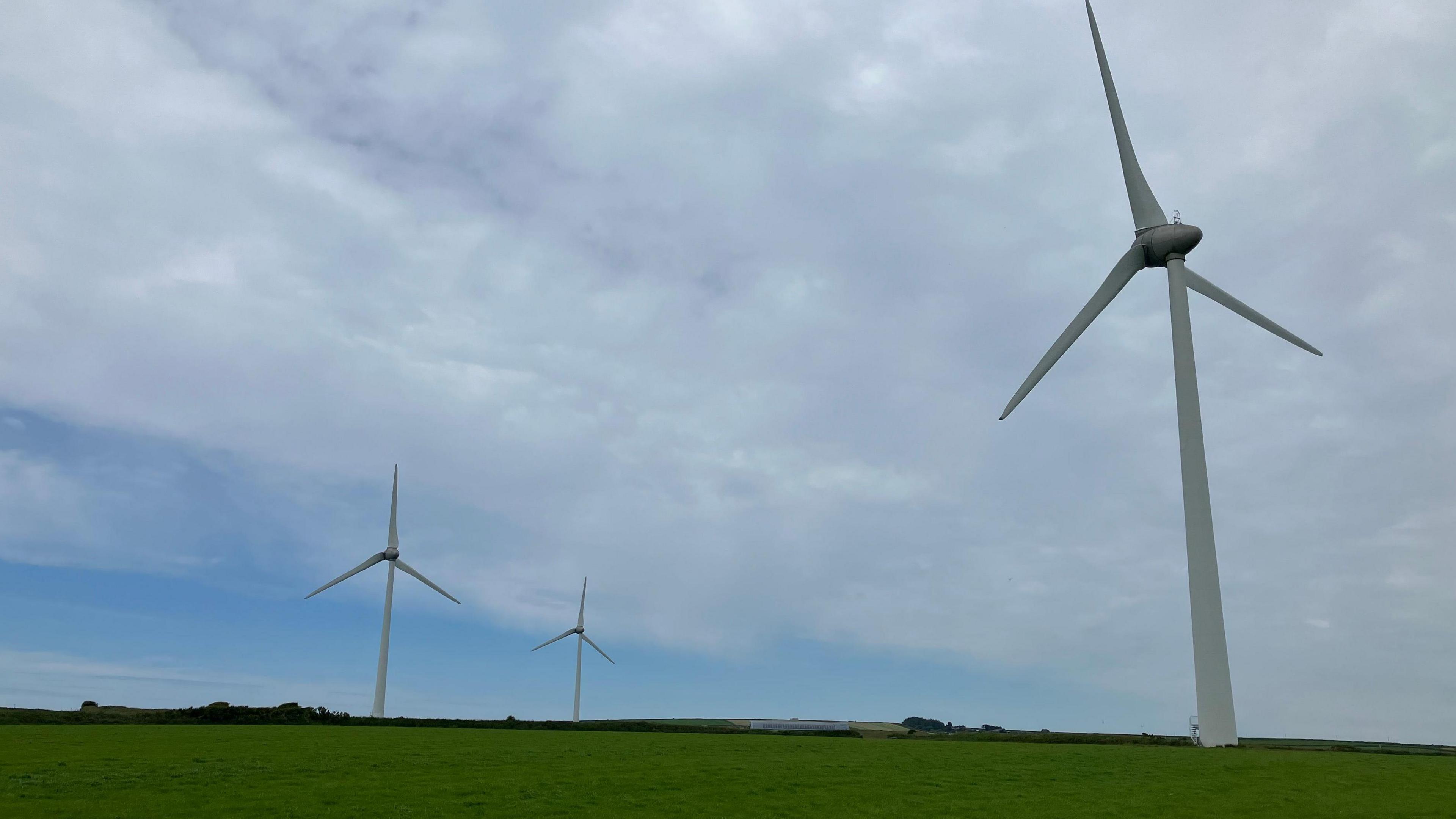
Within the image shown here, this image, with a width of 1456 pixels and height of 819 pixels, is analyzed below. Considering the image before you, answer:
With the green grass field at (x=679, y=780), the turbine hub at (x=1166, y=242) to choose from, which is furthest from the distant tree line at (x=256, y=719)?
the turbine hub at (x=1166, y=242)

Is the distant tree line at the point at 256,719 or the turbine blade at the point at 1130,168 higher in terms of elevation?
the turbine blade at the point at 1130,168

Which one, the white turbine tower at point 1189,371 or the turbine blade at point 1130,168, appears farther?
the turbine blade at point 1130,168

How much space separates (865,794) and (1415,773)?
84.5 feet

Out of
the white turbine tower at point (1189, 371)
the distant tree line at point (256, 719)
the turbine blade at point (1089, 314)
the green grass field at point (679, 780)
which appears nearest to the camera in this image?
the green grass field at point (679, 780)

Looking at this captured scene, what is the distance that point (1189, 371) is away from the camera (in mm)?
60438

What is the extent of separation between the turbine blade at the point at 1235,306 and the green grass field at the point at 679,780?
28.1 meters

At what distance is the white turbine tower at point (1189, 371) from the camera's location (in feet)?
177

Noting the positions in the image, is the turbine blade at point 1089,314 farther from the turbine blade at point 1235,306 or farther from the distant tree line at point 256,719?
the distant tree line at point 256,719

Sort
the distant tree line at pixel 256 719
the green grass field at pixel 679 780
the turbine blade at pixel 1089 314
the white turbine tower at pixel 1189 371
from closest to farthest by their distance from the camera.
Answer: the green grass field at pixel 679 780 → the white turbine tower at pixel 1189 371 → the turbine blade at pixel 1089 314 → the distant tree line at pixel 256 719

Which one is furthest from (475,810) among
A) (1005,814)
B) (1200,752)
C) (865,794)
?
(1200,752)

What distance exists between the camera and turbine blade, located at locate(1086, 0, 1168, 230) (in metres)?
69.7

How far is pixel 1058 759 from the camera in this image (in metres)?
47.5

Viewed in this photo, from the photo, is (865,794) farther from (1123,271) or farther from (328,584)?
(328,584)

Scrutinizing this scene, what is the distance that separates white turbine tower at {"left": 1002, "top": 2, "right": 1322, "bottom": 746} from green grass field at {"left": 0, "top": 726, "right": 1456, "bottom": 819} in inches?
149
